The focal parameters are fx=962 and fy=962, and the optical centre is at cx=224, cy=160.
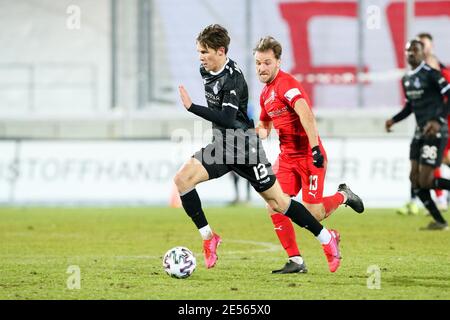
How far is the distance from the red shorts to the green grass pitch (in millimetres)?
700

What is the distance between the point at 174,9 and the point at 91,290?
19640mm

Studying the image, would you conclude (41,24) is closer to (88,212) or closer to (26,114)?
(26,114)

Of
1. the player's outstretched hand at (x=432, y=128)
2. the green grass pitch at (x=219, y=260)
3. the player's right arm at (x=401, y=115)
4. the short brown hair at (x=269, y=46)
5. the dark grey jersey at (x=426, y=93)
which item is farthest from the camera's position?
the dark grey jersey at (x=426, y=93)

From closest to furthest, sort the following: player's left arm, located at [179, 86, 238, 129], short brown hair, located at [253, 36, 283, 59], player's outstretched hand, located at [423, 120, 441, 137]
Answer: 1. player's left arm, located at [179, 86, 238, 129]
2. short brown hair, located at [253, 36, 283, 59]
3. player's outstretched hand, located at [423, 120, 441, 137]

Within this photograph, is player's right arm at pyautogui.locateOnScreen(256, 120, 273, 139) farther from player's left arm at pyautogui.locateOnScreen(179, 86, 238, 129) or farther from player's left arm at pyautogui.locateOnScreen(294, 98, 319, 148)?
player's left arm at pyautogui.locateOnScreen(179, 86, 238, 129)

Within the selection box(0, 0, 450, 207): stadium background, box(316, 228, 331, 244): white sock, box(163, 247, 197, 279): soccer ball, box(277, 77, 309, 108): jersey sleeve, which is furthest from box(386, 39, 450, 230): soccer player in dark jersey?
box(0, 0, 450, 207): stadium background

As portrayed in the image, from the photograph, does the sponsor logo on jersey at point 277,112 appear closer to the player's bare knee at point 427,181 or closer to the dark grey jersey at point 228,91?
the dark grey jersey at point 228,91

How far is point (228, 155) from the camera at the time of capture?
27.9ft

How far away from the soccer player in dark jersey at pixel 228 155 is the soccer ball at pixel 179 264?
476mm

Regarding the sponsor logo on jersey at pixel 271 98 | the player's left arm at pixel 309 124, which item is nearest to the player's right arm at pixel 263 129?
the sponsor logo on jersey at pixel 271 98

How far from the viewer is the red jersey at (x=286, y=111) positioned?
8.70 metres

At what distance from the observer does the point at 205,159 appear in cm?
852

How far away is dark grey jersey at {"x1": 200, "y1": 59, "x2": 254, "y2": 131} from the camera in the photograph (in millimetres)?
8352

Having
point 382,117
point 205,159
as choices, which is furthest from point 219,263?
point 382,117
